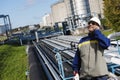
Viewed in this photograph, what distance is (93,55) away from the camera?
4.29 metres

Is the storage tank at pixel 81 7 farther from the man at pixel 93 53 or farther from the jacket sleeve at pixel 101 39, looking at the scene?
the jacket sleeve at pixel 101 39

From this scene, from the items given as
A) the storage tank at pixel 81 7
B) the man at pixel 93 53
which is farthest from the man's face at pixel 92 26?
the storage tank at pixel 81 7

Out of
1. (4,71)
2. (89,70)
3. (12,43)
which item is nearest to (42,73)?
(4,71)

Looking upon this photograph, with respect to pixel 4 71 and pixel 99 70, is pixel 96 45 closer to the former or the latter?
pixel 99 70

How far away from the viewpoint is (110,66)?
840 cm

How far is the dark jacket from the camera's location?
4191 mm

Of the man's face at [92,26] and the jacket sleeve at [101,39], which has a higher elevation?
the man's face at [92,26]

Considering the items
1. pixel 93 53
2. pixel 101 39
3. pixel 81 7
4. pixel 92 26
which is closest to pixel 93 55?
pixel 93 53

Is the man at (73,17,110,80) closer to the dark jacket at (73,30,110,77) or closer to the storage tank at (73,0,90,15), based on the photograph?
the dark jacket at (73,30,110,77)

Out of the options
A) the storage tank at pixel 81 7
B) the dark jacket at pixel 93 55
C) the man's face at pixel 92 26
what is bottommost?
the dark jacket at pixel 93 55

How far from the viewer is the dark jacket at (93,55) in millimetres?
4191

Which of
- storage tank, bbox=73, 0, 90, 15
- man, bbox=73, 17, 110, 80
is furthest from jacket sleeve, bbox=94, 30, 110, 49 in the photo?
storage tank, bbox=73, 0, 90, 15

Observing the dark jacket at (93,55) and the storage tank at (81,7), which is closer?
the dark jacket at (93,55)

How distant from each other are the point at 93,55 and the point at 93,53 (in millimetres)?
30
